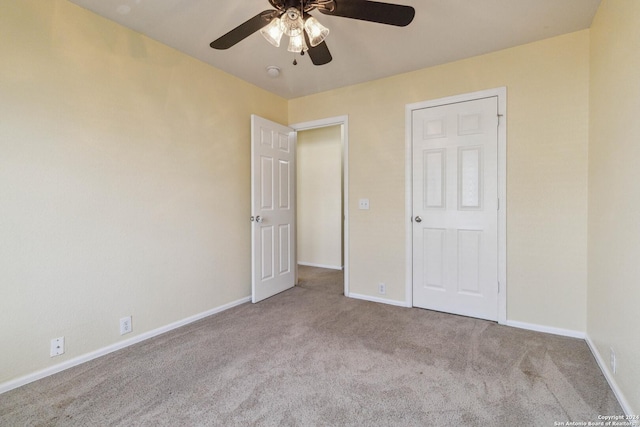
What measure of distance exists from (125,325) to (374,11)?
266 cm

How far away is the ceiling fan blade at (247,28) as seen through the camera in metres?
1.56

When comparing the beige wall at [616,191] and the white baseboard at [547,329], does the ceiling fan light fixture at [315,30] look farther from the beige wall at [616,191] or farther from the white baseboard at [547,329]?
the white baseboard at [547,329]

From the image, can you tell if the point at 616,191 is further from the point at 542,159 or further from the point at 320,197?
the point at 320,197

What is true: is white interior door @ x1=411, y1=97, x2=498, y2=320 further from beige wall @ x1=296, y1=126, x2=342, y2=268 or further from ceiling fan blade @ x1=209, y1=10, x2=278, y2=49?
beige wall @ x1=296, y1=126, x2=342, y2=268

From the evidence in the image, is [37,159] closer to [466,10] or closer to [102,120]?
[102,120]

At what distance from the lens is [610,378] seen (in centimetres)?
172

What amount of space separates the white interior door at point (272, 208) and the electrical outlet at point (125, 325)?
45.7 inches

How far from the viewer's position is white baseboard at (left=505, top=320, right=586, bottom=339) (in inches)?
92.3

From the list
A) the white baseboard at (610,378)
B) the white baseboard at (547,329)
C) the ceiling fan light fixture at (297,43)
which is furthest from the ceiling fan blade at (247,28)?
the white baseboard at (547,329)

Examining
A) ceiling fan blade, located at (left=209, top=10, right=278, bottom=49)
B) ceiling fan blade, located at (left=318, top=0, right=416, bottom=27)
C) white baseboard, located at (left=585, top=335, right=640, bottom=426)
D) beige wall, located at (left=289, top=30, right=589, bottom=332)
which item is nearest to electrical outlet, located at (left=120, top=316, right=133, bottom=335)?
ceiling fan blade, located at (left=209, top=10, right=278, bottom=49)

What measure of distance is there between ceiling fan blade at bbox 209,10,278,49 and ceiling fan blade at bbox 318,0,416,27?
0.29 meters

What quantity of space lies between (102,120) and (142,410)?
1.88 meters

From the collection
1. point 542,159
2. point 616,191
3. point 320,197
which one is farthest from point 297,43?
point 320,197

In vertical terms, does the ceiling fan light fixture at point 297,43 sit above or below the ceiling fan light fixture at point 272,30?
below
